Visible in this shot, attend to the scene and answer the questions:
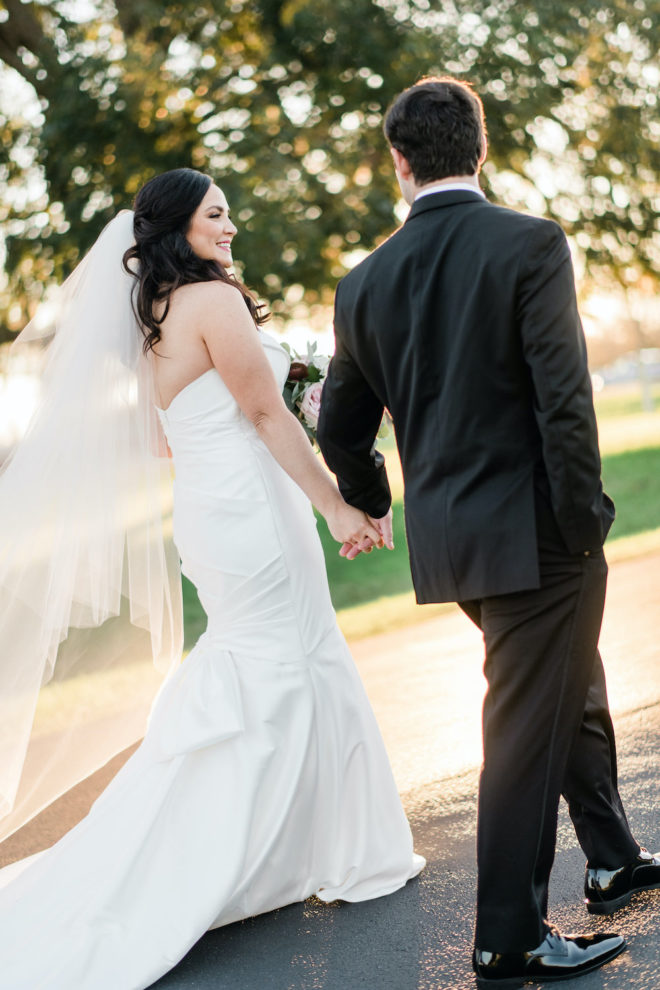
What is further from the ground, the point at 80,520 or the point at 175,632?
the point at 80,520

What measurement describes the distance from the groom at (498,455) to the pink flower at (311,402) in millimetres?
1064

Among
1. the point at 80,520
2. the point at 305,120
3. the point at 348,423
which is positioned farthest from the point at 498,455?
the point at 305,120

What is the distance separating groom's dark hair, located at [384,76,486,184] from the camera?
8.75ft

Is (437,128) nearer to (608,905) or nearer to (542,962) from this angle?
(542,962)

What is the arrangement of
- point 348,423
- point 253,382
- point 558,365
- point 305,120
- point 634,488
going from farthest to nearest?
point 634,488 < point 305,120 < point 253,382 < point 348,423 < point 558,365

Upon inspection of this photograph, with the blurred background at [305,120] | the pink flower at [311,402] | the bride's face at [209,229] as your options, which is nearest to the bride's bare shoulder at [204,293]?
the bride's face at [209,229]

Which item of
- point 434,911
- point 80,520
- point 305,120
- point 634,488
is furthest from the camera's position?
point 634,488

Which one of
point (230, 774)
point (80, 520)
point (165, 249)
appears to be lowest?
point (230, 774)

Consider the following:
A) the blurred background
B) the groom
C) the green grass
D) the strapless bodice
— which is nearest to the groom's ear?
the groom

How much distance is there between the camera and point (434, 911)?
3434 mm

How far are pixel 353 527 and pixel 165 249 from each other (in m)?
1.20

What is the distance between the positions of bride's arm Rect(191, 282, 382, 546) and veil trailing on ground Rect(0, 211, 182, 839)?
40 cm

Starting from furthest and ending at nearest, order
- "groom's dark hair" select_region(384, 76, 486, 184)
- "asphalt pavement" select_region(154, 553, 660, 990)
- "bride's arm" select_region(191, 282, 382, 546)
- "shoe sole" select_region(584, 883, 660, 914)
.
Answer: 1. "bride's arm" select_region(191, 282, 382, 546)
2. "shoe sole" select_region(584, 883, 660, 914)
3. "asphalt pavement" select_region(154, 553, 660, 990)
4. "groom's dark hair" select_region(384, 76, 486, 184)

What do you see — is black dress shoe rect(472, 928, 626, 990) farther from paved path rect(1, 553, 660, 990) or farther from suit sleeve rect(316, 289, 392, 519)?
suit sleeve rect(316, 289, 392, 519)
